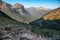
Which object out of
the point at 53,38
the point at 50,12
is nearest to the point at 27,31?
the point at 53,38

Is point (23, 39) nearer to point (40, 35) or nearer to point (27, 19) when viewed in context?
point (40, 35)

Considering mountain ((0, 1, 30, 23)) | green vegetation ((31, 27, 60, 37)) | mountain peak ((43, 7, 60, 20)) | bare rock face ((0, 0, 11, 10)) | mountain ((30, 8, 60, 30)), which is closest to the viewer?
green vegetation ((31, 27, 60, 37))

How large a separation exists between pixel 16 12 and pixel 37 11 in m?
1.77

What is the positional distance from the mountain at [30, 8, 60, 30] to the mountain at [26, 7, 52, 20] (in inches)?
13.2

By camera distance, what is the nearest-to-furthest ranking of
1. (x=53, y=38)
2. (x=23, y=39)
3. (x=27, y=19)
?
(x=23, y=39) < (x=53, y=38) < (x=27, y=19)

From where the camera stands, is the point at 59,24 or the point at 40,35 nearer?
the point at 40,35

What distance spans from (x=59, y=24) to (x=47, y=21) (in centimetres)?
108

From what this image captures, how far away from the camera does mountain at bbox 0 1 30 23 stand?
2045 cm

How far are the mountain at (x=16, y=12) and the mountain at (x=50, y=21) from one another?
0.77 metres

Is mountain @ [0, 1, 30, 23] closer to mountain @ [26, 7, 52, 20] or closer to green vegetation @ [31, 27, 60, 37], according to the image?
mountain @ [26, 7, 52, 20]

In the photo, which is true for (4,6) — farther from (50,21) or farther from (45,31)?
(50,21)

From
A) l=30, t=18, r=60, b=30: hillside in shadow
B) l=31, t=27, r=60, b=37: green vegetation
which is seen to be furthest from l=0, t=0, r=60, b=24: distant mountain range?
l=31, t=27, r=60, b=37: green vegetation

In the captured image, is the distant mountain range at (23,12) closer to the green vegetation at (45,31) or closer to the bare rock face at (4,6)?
the bare rock face at (4,6)

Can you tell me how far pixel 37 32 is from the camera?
64.1 ft
